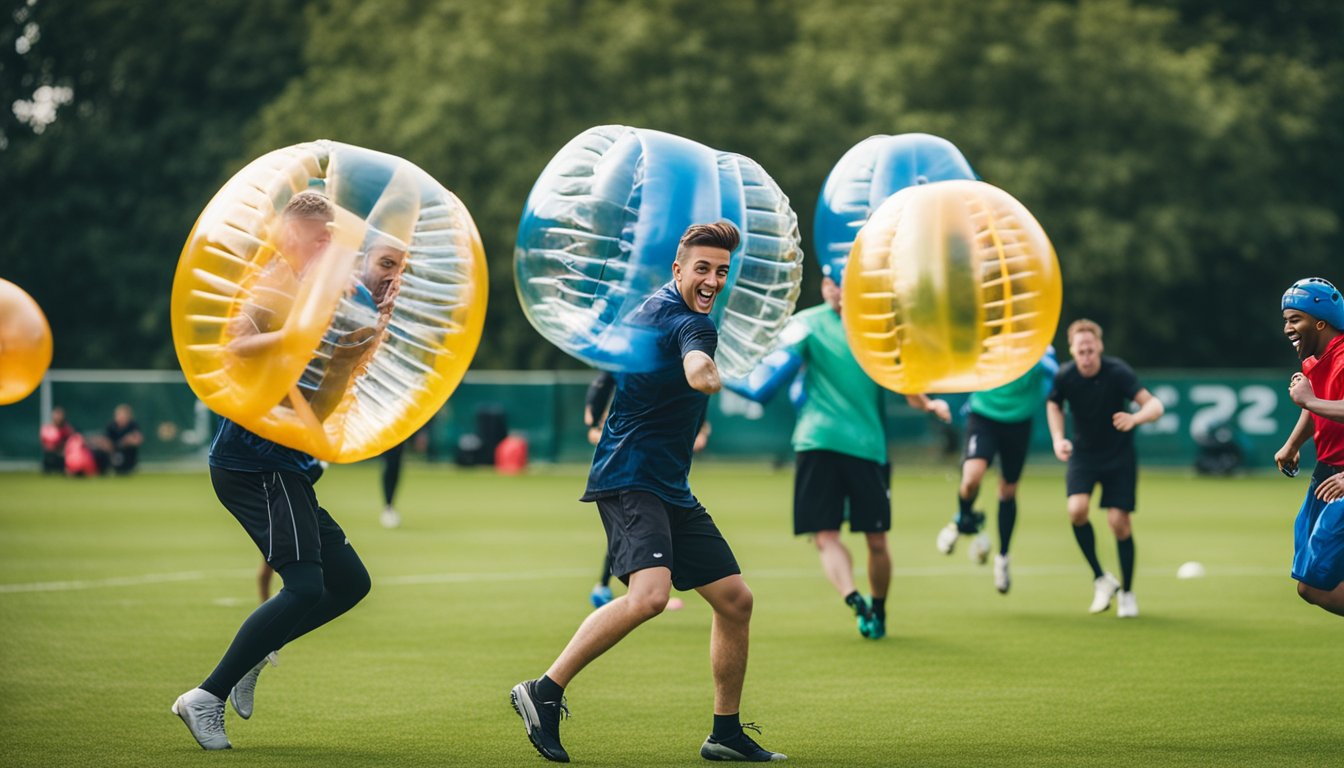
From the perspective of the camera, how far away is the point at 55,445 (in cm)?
2961

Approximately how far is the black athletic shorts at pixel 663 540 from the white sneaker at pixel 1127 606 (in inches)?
212

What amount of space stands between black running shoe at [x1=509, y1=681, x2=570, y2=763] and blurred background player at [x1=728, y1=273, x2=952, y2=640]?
3857 mm

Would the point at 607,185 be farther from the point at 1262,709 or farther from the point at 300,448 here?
the point at 1262,709

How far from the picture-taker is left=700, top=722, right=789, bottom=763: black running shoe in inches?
269

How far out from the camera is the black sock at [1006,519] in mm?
12852

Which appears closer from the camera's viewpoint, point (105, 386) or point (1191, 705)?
point (1191, 705)

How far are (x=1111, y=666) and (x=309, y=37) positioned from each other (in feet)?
126

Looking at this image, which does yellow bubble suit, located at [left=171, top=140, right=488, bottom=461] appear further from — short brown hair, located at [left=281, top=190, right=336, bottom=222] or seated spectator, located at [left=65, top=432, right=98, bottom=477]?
seated spectator, located at [left=65, top=432, right=98, bottom=477]

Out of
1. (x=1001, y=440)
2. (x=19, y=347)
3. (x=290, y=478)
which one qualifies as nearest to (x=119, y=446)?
(x=1001, y=440)

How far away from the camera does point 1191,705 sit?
26.5ft

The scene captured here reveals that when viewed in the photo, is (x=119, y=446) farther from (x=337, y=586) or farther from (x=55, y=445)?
(x=337, y=586)

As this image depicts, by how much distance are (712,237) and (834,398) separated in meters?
4.10

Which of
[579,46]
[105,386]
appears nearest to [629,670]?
[105,386]

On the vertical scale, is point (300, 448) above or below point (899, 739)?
above
